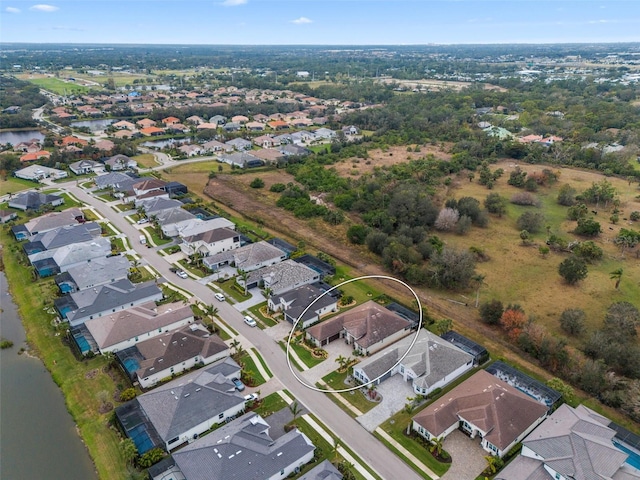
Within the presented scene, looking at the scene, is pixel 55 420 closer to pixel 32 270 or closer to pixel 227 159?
pixel 32 270

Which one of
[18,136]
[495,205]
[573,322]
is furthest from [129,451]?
[18,136]

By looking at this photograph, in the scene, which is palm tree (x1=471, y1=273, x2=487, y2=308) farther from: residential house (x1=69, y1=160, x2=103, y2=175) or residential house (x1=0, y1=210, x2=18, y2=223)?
residential house (x1=69, y1=160, x2=103, y2=175)

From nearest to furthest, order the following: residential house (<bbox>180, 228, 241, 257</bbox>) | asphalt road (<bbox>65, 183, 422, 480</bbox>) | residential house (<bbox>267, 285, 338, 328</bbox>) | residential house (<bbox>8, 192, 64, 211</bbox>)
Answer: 1. asphalt road (<bbox>65, 183, 422, 480</bbox>)
2. residential house (<bbox>267, 285, 338, 328</bbox>)
3. residential house (<bbox>180, 228, 241, 257</bbox>)
4. residential house (<bbox>8, 192, 64, 211</bbox>)

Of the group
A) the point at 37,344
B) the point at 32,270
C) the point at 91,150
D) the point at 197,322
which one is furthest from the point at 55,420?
the point at 91,150

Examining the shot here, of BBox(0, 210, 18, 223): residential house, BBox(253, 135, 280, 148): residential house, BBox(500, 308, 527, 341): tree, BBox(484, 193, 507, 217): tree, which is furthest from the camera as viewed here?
BBox(253, 135, 280, 148): residential house

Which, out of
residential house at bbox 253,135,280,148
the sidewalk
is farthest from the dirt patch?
the sidewalk

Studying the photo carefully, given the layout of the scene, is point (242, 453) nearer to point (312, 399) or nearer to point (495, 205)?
point (312, 399)

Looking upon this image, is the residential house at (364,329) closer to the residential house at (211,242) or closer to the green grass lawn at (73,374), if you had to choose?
the green grass lawn at (73,374)
